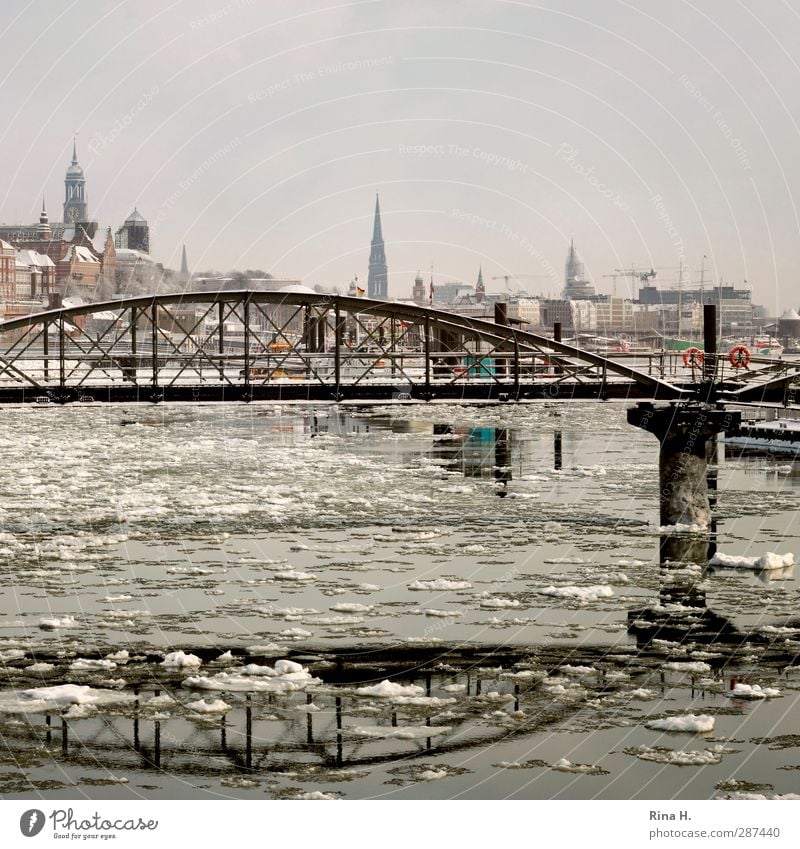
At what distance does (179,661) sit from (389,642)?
375cm

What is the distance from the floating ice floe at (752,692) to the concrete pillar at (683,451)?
1637 centimetres

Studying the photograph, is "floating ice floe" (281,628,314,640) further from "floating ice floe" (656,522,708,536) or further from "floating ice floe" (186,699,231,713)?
"floating ice floe" (656,522,708,536)

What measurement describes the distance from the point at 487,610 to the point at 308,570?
222 inches

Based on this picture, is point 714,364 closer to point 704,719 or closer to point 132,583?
point 132,583

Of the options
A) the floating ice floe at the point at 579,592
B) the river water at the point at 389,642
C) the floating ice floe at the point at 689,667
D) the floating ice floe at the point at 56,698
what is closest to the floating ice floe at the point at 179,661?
the river water at the point at 389,642

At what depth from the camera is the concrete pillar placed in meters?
38.4

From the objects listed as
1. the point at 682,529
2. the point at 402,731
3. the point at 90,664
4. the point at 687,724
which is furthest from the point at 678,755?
the point at 682,529

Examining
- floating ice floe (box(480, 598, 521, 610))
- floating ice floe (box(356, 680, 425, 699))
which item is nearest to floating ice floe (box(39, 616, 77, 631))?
floating ice floe (box(356, 680, 425, 699))

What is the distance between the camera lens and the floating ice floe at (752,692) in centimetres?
2150

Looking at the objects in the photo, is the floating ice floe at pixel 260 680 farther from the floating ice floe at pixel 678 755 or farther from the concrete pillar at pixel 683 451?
the concrete pillar at pixel 683 451

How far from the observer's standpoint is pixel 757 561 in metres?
31.8

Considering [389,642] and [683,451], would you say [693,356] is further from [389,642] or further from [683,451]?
[389,642]

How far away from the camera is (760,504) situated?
140 ft

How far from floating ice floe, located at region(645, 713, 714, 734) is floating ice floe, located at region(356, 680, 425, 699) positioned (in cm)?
363
